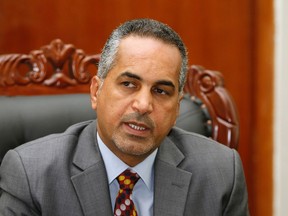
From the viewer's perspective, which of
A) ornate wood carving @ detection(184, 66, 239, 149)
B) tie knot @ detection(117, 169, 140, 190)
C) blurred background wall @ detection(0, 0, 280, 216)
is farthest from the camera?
blurred background wall @ detection(0, 0, 280, 216)

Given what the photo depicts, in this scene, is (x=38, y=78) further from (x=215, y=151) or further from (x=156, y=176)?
(x=215, y=151)

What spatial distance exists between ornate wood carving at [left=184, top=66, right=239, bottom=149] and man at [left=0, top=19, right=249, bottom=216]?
313 millimetres

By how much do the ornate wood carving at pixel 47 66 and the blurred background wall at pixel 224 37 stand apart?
61 cm

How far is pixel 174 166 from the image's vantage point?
166 centimetres

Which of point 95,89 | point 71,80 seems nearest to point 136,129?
point 95,89

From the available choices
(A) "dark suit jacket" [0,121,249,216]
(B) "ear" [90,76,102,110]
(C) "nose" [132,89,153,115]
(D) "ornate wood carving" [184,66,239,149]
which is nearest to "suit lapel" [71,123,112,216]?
(A) "dark suit jacket" [0,121,249,216]

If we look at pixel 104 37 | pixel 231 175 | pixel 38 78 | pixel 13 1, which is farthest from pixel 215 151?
pixel 13 1

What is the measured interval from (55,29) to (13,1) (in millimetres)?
249

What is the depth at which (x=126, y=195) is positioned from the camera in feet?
5.00

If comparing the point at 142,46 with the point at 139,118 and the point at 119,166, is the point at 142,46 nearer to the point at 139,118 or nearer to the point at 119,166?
the point at 139,118

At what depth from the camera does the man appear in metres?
1.45

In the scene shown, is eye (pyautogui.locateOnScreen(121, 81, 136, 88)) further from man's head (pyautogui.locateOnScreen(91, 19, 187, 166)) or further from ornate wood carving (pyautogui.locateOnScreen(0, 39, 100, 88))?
ornate wood carving (pyautogui.locateOnScreen(0, 39, 100, 88))

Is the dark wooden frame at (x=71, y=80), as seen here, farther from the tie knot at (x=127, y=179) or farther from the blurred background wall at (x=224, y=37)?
the blurred background wall at (x=224, y=37)

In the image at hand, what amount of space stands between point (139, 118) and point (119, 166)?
0.23 metres
